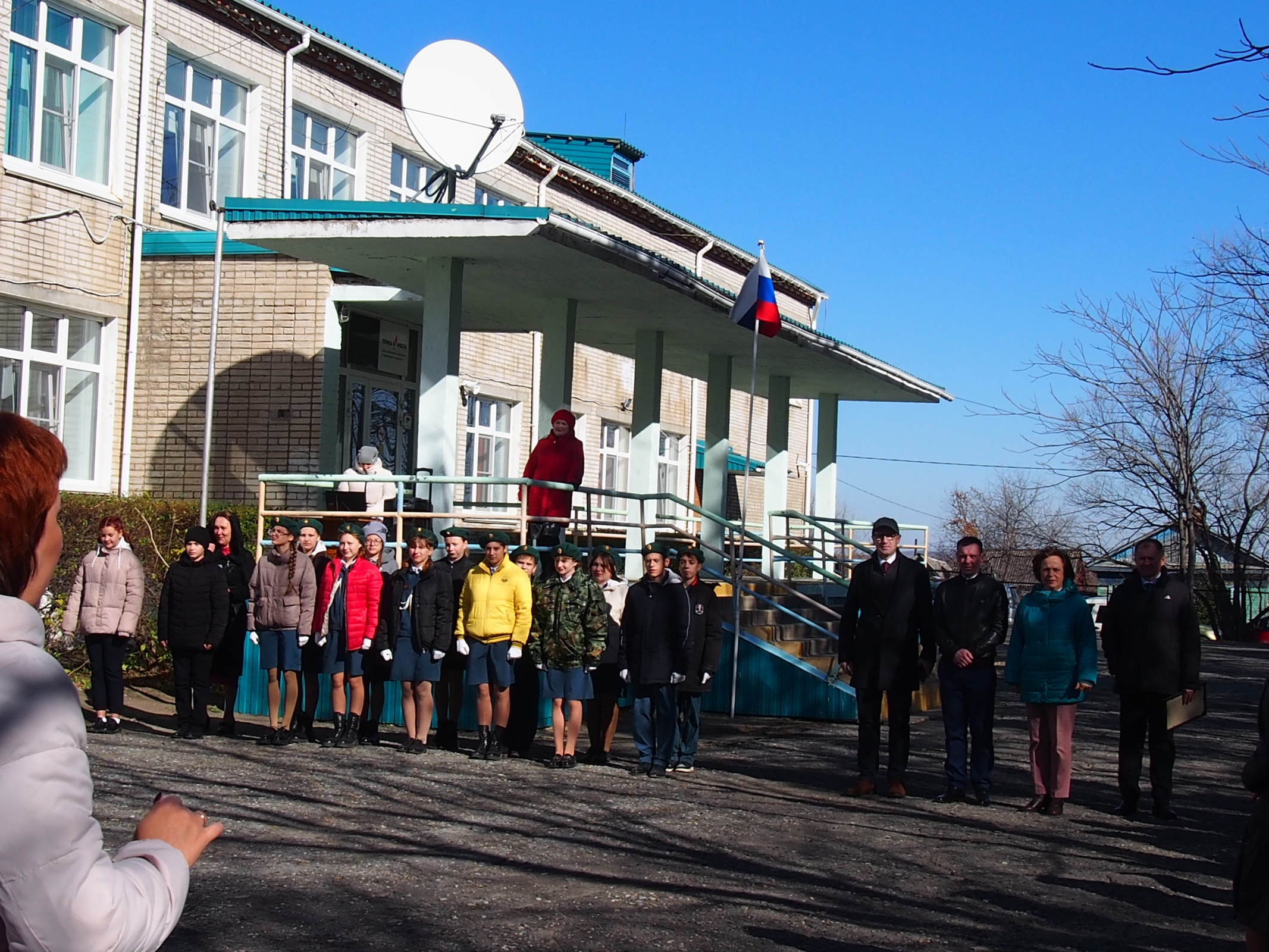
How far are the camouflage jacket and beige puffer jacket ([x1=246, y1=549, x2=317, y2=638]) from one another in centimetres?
196

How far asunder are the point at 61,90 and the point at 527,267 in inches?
299

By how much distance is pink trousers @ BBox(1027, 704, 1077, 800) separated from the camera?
928cm

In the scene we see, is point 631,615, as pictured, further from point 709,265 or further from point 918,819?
point 709,265

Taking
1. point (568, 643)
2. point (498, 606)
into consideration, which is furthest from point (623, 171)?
point (568, 643)

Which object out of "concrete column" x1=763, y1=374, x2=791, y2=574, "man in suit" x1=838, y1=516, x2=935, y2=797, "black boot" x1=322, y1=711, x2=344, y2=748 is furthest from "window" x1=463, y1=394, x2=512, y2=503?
"man in suit" x1=838, y1=516, x2=935, y2=797

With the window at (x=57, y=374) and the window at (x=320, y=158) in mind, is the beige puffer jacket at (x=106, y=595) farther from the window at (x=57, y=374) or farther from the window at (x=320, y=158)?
the window at (x=320, y=158)

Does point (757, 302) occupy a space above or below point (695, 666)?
above

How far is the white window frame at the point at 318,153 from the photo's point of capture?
21297mm

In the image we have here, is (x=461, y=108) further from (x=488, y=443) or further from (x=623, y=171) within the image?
(x=623, y=171)

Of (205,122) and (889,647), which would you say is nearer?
(889,647)

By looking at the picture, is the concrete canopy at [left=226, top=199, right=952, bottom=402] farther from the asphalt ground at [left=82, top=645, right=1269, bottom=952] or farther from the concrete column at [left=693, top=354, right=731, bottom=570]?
the asphalt ground at [left=82, top=645, right=1269, bottom=952]

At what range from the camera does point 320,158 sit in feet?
72.2

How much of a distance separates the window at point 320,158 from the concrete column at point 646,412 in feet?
19.9

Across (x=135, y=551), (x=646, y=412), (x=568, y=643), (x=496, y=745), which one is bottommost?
(x=496, y=745)
